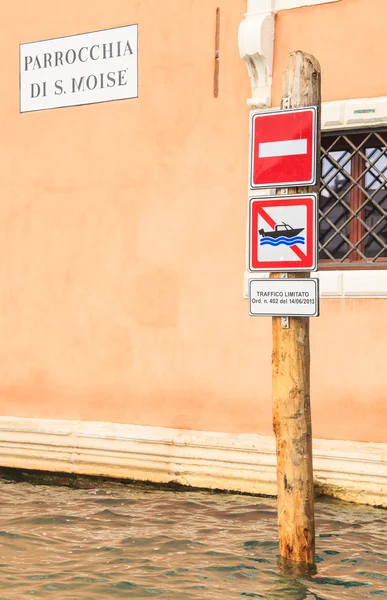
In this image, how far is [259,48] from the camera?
8.22m

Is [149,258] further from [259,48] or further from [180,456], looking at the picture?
[259,48]

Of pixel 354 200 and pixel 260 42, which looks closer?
pixel 354 200

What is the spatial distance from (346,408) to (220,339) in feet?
3.87

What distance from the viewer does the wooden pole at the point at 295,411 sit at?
606 cm

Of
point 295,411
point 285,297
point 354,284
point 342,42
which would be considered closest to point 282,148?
point 285,297

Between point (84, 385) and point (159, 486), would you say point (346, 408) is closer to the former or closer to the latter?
point (159, 486)

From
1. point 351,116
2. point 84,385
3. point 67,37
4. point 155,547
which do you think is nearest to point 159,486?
point 84,385

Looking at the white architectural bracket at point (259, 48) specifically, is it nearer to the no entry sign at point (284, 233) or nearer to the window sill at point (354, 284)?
the window sill at point (354, 284)

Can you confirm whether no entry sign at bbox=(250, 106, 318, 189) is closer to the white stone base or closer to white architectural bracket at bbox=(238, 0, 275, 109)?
white architectural bracket at bbox=(238, 0, 275, 109)

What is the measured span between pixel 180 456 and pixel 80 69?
133 inches

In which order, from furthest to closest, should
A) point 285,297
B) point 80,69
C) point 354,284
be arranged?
point 80,69, point 354,284, point 285,297

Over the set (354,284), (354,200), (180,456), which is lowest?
(180,456)

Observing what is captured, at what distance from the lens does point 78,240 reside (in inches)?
366

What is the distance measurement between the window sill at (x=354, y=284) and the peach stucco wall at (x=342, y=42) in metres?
1.28
